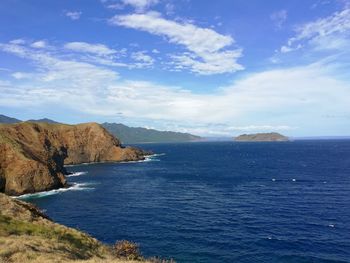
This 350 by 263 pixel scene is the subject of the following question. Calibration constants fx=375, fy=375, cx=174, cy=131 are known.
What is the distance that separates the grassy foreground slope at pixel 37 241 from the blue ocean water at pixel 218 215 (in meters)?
19.6

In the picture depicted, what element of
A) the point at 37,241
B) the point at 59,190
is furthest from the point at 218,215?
the point at 59,190

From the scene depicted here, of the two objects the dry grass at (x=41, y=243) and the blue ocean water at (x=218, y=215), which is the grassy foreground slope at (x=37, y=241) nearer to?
the dry grass at (x=41, y=243)

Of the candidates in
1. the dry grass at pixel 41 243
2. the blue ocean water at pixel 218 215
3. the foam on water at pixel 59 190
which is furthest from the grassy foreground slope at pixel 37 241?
the foam on water at pixel 59 190

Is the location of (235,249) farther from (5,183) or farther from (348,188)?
(5,183)

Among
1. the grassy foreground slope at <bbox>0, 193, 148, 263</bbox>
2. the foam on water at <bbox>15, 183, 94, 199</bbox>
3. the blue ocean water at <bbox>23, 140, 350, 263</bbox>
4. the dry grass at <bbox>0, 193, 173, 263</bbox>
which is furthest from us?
the foam on water at <bbox>15, 183, 94, 199</bbox>

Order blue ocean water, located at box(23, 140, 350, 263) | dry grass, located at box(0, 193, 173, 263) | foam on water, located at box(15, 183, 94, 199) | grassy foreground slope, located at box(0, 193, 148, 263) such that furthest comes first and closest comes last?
1. foam on water, located at box(15, 183, 94, 199)
2. blue ocean water, located at box(23, 140, 350, 263)
3. grassy foreground slope, located at box(0, 193, 148, 263)
4. dry grass, located at box(0, 193, 173, 263)

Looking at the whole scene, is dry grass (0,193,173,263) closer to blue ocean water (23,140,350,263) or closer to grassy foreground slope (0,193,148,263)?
grassy foreground slope (0,193,148,263)

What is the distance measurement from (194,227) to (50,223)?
32498 mm

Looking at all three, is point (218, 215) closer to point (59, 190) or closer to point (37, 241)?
point (37, 241)

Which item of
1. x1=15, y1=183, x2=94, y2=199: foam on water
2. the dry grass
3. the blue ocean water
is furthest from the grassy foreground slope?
x1=15, y1=183, x2=94, y2=199: foam on water

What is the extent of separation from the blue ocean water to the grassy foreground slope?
19.6 metres

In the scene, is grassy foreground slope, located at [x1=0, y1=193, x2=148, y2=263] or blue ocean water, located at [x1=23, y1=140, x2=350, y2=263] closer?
grassy foreground slope, located at [x1=0, y1=193, x2=148, y2=263]

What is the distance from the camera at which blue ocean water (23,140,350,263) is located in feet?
184

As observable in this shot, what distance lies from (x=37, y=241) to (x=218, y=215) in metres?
50.1
